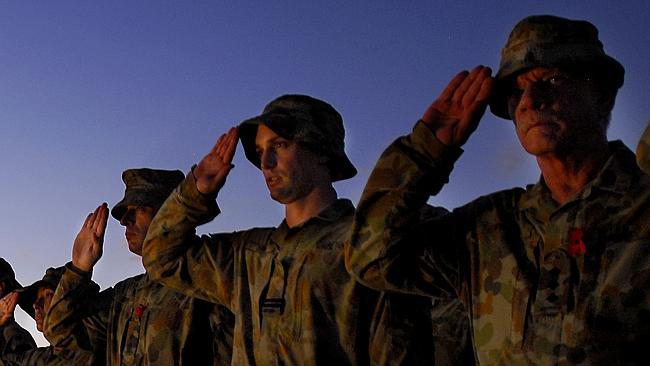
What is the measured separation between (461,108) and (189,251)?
274 centimetres

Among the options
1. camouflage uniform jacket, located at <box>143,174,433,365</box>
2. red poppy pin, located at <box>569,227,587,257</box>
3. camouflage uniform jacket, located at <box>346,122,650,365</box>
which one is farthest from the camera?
camouflage uniform jacket, located at <box>143,174,433,365</box>

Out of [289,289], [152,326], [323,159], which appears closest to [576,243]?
[289,289]

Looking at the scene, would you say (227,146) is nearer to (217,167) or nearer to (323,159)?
(217,167)

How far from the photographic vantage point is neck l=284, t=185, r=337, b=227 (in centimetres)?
575

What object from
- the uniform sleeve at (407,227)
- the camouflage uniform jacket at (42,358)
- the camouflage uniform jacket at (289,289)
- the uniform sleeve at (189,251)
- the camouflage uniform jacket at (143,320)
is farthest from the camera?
the camouflage uniform jacket at (42,358)

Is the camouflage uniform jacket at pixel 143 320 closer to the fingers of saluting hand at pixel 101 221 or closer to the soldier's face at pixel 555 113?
the fingers of saluting hand at pixel 101 221

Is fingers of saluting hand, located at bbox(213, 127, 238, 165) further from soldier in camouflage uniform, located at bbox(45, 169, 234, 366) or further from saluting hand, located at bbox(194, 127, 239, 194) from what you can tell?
soldier in camouflage uniform, located at bbox(45, 169, 234, 366)

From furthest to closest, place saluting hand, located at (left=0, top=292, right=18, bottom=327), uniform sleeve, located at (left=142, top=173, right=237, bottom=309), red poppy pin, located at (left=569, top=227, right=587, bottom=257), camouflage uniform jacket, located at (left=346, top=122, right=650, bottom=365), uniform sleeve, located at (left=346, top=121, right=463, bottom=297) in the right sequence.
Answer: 1. saluting hand, located at (left=0, top=292, right=18, bottom=327)
2. uniform sleeve, located at (left=142, top=173, right=237, bottom=309)
3. uniform sleeve, located at (left=346, top=121, right=463, bottom=297)
4. red poppy pin, located at (left=569, top=227, right=587, bottom=257)
5. camouflage uniform jacket, located at (left=346, top=122, right=650, bottom=365)

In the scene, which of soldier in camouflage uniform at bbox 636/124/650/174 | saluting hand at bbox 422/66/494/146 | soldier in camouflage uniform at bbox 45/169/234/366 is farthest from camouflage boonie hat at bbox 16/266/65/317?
soldier in camouflage uniform at bbox 636/124/650/174

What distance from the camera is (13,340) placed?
1705 centimetres

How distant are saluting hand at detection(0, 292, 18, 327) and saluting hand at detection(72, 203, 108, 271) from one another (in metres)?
5.61

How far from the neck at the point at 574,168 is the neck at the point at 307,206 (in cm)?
225

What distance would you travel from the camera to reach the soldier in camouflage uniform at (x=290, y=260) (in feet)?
17.1

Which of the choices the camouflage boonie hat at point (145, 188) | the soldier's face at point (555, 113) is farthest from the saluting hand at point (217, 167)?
the camouflage boonie hat at point (145, 188)
